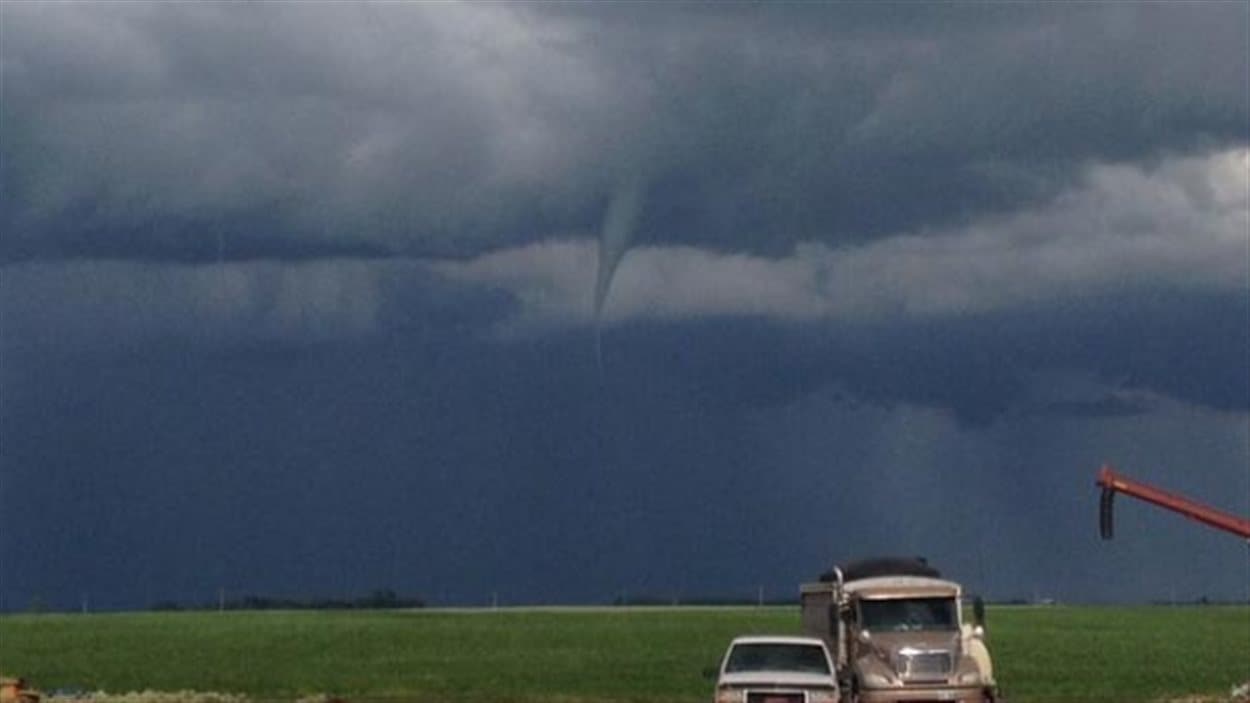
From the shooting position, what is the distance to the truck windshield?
145ft

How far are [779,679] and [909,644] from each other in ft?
12.5

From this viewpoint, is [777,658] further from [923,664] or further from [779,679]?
[923,664]

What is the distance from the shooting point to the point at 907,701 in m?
43.1

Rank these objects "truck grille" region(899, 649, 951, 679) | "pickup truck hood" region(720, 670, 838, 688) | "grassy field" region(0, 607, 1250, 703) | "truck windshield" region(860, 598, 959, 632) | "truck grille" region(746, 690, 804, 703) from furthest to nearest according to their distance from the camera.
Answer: "grassy field" region(0, 607, 1250, 703), "truck windshield" region(860, 598, 959, 632), "truck grille" region(899, 649, 951, 679), "pickup truck hood" region(720, 670, 838, 688), "truck grille" region(746, 690, 804, 703)

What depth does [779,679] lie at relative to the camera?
40938mm

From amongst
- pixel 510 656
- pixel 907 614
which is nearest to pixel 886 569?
pixel 907 614

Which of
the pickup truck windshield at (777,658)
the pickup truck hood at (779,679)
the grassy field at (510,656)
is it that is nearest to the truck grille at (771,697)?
the pickup truck hood at (779,679)

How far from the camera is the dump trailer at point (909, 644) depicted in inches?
1705

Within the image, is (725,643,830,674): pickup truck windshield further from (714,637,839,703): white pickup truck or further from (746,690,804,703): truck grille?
(746,690,804,703): truck grille

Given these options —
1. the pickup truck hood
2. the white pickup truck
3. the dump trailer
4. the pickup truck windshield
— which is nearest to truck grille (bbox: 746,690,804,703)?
the white pickup truck

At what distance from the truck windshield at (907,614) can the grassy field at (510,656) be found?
553 inches

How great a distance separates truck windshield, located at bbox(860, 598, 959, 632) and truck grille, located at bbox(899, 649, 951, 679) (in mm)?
650

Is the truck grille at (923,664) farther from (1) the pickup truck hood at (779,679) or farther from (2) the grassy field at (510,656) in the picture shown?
(2) the grassy field at (510,656)

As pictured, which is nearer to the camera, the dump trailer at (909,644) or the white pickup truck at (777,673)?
the white pickup truck at (777,673)
